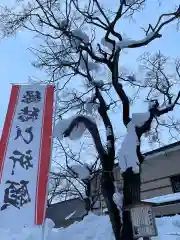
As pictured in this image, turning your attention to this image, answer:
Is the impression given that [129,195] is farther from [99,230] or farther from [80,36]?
[80,36]

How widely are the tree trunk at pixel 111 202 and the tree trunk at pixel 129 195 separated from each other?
20cm

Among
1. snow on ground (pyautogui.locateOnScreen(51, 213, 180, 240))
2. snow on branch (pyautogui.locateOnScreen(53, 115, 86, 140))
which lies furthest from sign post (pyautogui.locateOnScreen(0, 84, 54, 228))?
snow on ground (pyautogui.locateOnScreen(51, 213, 180, 240))

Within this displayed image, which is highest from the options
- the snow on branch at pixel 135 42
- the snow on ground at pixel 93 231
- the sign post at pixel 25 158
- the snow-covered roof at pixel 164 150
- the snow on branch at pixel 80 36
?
the snow on branch at pixel 80 36

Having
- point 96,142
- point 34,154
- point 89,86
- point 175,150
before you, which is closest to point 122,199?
point 96,142

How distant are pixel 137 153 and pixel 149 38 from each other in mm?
3565

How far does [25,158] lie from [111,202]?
8.09ft

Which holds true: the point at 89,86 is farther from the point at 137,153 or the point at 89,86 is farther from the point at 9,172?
the point at 9,172

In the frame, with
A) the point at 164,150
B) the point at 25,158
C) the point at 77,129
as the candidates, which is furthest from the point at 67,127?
the point at 164,150

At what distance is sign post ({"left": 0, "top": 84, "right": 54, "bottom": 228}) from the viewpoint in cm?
577

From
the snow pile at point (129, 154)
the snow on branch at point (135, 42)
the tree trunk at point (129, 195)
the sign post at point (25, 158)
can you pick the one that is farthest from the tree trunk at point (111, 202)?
the snow on branch at point (135, 42)

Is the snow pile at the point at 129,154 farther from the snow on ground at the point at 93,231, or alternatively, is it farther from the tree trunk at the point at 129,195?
the snow on ground at the point at 93,231

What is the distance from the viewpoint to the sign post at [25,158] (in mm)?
5766

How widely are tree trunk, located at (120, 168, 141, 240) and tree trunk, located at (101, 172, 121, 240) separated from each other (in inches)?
7.7

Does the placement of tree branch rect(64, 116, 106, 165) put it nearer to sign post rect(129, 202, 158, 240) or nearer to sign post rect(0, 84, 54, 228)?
sign post rect(0, 84, 54, 228)
